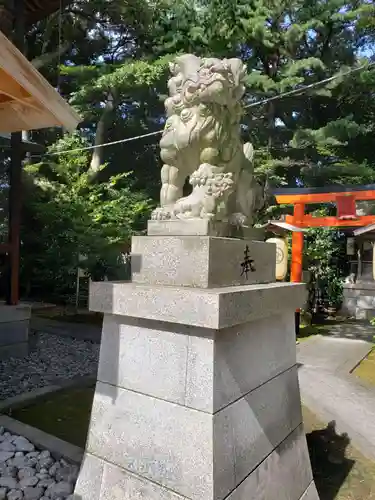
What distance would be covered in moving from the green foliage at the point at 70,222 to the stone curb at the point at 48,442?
6255mm

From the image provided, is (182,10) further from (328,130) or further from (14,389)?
(14,389)

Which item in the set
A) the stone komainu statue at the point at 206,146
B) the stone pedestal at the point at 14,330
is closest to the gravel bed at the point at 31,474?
the stone komainu statue at the point at 206,146

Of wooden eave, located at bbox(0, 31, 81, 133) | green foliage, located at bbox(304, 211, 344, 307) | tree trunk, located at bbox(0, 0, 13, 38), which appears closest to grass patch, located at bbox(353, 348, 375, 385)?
wooden eave, located at bbox(0, 31, 81, 133)

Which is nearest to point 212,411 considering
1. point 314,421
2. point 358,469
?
point 358,469

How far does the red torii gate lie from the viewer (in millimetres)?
9219

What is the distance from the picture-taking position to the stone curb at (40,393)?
4.55 meters

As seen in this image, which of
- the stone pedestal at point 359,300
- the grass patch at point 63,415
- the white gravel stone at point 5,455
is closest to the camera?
the white gravel stone at point 5,455

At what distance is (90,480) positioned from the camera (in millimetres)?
2779

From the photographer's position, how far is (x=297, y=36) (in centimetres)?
1370

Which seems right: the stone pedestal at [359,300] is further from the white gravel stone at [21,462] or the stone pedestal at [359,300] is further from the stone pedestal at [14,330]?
the white gravel stone at [21,462]

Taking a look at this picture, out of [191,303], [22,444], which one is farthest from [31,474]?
[191,303]

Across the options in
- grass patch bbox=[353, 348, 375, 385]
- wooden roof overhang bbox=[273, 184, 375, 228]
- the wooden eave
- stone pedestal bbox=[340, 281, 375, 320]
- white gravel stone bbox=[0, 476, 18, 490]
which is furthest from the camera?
stone pedestal bbox=[340, 281, 375, 320]

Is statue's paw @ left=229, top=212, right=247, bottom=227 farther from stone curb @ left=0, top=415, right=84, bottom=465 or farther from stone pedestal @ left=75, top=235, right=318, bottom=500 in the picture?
stone curb @ left=0, top=415, right=84, bottom=465

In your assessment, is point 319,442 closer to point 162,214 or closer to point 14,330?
point 162,214
